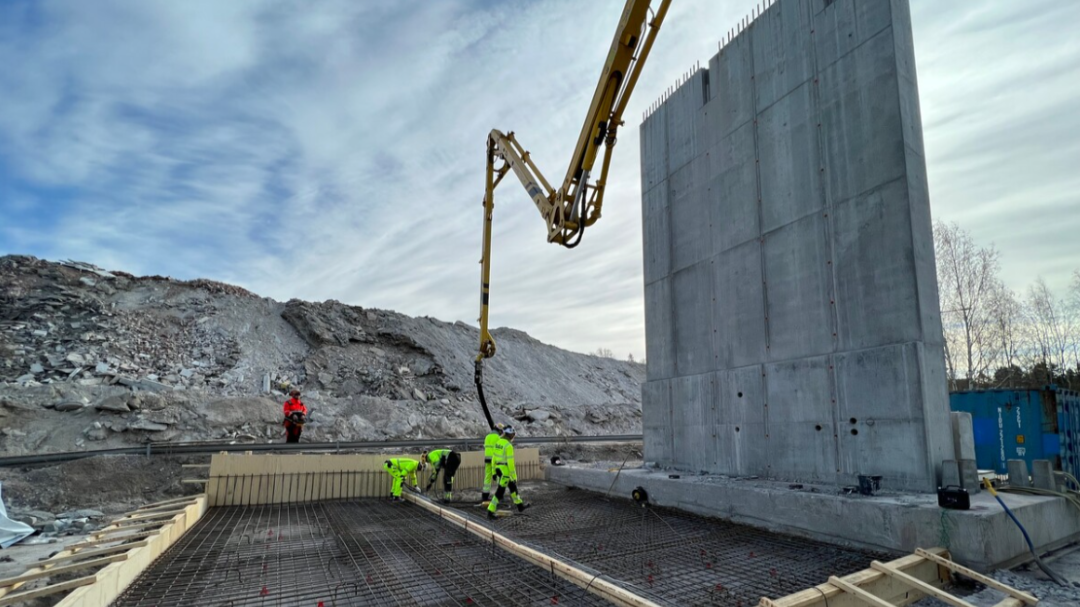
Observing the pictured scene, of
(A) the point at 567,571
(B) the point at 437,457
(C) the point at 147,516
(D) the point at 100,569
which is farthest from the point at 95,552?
(B) the point at 437,457

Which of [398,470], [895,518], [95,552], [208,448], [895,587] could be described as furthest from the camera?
[208,448]

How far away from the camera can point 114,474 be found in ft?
37.6

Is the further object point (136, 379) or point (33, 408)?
point (136, 379)

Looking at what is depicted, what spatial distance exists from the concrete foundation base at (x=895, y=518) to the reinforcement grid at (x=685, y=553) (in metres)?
0.20

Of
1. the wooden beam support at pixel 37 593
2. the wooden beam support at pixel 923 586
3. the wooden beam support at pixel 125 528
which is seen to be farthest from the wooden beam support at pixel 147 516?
the wooden beam support at pixel 923 586

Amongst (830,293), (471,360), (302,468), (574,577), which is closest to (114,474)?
(302,468)

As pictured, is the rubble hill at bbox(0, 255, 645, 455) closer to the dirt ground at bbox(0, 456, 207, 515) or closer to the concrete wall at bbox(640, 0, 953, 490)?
the dirt ground at bbox(0, 456, 207, 515)

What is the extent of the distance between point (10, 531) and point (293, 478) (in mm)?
4051

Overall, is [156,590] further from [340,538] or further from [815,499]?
[815,499]

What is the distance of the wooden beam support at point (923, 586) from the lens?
4.04m

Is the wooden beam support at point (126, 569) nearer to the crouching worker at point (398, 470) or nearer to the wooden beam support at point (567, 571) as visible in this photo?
the wooden beam support at point (567, 571)

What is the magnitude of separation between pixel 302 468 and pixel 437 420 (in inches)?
423

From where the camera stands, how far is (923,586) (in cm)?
425

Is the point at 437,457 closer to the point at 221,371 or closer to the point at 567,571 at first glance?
the point at 567,571
